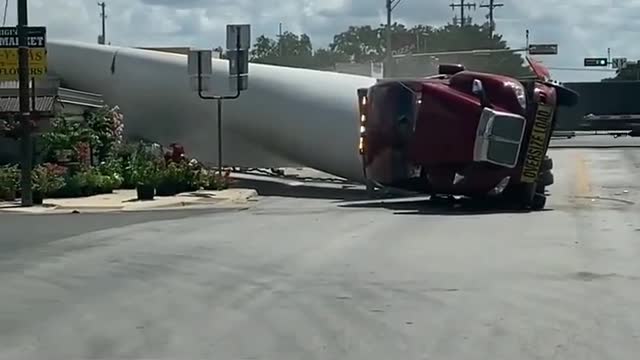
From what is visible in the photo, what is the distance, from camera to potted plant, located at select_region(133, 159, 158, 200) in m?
27.0

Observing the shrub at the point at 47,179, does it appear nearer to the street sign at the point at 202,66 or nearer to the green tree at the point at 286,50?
the street sign at the point at 202,66

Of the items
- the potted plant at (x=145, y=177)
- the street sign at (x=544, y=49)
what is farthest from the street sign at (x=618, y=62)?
the potted plant at (x=145, y=177)

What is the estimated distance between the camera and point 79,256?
51.0 ft

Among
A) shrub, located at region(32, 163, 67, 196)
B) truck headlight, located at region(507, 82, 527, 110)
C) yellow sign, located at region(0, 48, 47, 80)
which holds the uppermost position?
yellow sign, located at region(0, 48, 47, 80)

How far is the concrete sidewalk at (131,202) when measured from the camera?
82.1ft

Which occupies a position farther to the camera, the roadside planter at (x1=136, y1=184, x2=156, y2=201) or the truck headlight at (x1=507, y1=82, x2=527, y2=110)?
the roadside planter at (x1=136, y1=184, x2=156, y2=201)

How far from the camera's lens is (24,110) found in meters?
25.5

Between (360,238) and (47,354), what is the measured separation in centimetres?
922

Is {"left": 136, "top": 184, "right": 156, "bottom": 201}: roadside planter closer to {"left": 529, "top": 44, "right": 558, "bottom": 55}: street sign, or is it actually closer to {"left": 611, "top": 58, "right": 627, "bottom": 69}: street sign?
{"left": 529, "top": 44, "right": 558, "bottom": 55}: street sign

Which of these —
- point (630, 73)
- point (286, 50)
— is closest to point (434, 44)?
point (286, 50)

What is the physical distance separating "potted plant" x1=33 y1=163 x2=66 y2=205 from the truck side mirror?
957 centimetres

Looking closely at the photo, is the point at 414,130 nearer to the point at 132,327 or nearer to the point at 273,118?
the point at 273,118

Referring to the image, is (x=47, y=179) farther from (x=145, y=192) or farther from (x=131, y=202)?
(x=131, y=202)

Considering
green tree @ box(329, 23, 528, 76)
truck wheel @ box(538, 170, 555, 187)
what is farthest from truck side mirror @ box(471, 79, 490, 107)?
green tree @ box(329, 23, 528, 76)
